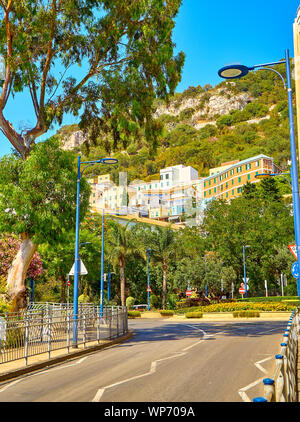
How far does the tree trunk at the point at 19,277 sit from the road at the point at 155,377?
14.3 feet

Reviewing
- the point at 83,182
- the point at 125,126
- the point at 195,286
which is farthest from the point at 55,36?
the point at 195,286

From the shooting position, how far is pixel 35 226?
1894 centimetres

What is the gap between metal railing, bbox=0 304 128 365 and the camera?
1320 cm

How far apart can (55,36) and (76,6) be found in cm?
186

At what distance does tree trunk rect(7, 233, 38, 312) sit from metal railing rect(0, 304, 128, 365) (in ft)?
5.43

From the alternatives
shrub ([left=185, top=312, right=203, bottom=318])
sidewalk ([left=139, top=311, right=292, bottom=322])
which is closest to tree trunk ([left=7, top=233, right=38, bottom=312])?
sidewalk ([left=139, top=311, right=292, bottom=322])

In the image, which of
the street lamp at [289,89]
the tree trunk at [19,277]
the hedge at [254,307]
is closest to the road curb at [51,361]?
the tree trunk at [19,277]

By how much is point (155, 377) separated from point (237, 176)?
339 feet

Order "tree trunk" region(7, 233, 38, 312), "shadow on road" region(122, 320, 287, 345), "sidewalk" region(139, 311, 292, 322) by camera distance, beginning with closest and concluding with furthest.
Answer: "tree trunk" region(7, 233, 38, 312) → "shadow on road" region(122, 320, 287, 345) → "sidewalk" region(139, 311, 292, 322)

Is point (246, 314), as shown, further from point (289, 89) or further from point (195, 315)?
point (289, 89)

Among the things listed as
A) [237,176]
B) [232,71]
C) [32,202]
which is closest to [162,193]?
[237,176]

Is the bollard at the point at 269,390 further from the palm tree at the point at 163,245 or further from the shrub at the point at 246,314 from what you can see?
the palm tree at the point at 163,245

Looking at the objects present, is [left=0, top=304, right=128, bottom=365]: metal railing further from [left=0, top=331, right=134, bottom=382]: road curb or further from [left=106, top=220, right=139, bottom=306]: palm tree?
[left=106, top=220, right=139, bottom=306]: palm tree
